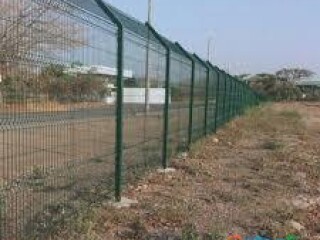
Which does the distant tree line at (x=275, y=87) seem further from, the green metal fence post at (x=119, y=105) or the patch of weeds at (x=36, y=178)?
the patch of weeds at (x=36, y=178)

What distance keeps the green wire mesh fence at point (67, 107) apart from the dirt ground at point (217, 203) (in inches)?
14.7

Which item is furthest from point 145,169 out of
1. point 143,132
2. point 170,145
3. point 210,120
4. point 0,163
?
point 210,120

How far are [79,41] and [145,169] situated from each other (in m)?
4.47

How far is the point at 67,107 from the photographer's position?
606 cm

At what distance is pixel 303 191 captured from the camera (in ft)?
32.8

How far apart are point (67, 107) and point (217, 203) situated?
3.34m

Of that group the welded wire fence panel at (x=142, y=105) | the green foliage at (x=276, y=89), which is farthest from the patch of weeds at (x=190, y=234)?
the green foliage at (x=276, y=89)

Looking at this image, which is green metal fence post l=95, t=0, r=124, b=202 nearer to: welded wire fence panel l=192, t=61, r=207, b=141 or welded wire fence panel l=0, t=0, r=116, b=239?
welded wire fence panel l=0, t=0, r=116, b=239

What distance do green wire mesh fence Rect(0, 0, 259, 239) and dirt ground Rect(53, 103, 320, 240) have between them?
374mm

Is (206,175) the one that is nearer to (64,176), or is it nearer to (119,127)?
(119,127)

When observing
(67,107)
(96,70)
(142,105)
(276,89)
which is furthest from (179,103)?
(276,89)

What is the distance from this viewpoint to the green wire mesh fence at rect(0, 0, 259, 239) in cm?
494

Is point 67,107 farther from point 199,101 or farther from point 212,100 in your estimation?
point 212,100

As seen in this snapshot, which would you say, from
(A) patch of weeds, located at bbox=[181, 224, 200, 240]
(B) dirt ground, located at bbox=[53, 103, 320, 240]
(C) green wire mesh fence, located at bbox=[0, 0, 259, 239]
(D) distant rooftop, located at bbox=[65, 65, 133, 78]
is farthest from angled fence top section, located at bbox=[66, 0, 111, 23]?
(A) patch of weeds, located at bbox=[181, 224, 200, 240]
